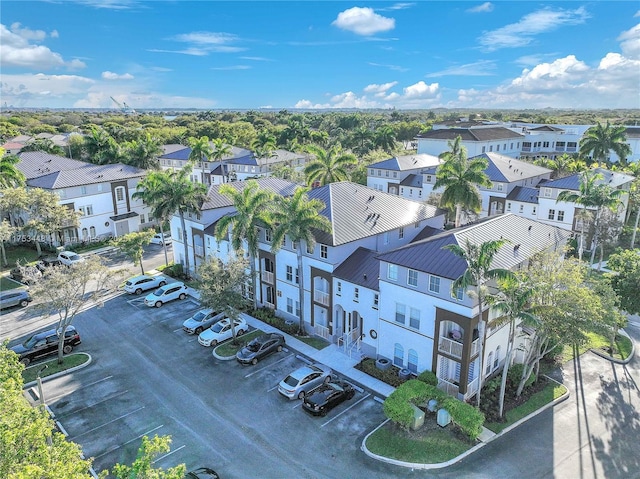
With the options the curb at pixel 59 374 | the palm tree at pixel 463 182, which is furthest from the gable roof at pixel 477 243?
the curb at pixel 59 374

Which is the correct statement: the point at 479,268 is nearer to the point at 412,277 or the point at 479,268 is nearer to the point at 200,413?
the point at 412,277

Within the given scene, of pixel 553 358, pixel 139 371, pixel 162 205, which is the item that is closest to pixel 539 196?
pixel 553 358

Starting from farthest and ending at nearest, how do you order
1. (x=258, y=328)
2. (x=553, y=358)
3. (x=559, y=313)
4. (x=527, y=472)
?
(x=258, y=328) → (x=553, y=358) → (x=559, y=313) → (x=527, y=472)

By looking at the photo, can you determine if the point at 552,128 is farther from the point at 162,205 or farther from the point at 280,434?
the point at 280,434

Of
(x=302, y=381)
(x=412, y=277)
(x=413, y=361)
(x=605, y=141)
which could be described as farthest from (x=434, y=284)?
(x=605, y=141)

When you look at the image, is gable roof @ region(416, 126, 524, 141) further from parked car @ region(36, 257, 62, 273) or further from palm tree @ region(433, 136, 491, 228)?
parked car @ region(36, 257, 62, 273)

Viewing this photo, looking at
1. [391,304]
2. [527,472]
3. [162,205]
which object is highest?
[162,205]

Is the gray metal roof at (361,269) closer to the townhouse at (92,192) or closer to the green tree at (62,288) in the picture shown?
the green tree at (62,288)
